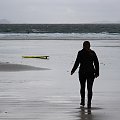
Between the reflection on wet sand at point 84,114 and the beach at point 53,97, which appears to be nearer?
the reflection on wet sand at point 84,114

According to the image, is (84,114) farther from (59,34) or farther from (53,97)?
(59,34)

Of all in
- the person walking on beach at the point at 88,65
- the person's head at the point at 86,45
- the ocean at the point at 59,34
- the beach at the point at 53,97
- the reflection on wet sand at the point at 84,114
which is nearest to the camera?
the reflection on wet sand at the point at 84,114

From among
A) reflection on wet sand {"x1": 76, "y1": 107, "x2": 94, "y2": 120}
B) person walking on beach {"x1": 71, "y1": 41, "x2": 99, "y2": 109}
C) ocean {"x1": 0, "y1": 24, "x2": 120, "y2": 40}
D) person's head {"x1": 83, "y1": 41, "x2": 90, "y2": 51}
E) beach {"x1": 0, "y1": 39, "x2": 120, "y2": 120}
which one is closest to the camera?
reflection on wet sand {"x1": 76, "y1": 107, "x2": 94, "y2": 120}

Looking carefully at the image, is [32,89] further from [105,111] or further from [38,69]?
[38,69]

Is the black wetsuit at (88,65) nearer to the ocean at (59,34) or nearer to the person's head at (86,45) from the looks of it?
the person's head at (86,45)

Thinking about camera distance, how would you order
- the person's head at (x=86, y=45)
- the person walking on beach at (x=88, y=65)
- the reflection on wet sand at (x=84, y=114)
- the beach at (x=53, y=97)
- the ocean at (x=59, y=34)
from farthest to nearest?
the ocean at (x=59, y=34), the person walking on beach at (x=88, y=65), the person's head at (x=86, y=45), the beach at (x=53, y=97), the reflection on wet sand at (x=84, y=114)

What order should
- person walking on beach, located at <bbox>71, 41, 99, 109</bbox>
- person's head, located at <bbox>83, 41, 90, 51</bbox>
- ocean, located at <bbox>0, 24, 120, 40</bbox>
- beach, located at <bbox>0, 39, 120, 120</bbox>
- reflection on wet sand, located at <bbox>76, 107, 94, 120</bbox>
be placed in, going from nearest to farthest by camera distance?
reflection on wet sand, located at <bbox>76, 107, 94, 120</bbox>
beach, located at <bbox>0, 39, 120, 120</bbox>
person's head, located at <bbox>83, 41, 90, 51</bbox>
person walking on beach, located at <bbox>71, 41, 99, 109</bbox>
ocean, located at <bbox>0, 24, 120, 40</bbox>

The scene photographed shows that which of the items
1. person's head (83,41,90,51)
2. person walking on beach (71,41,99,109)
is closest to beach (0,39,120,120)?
person walking on beach (71,41,99,109)

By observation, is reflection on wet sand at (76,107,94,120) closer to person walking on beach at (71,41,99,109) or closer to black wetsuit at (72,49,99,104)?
person walking on beach at (71,41,99,109)

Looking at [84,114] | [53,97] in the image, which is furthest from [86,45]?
[53,97]

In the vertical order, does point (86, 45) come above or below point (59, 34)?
above

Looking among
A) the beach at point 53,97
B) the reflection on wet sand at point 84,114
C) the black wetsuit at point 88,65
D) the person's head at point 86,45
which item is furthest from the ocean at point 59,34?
A: the reflection on wet sand at point 84,114

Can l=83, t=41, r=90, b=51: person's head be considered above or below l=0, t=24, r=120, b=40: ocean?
above

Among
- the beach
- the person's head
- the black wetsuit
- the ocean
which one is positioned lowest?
the ocean
